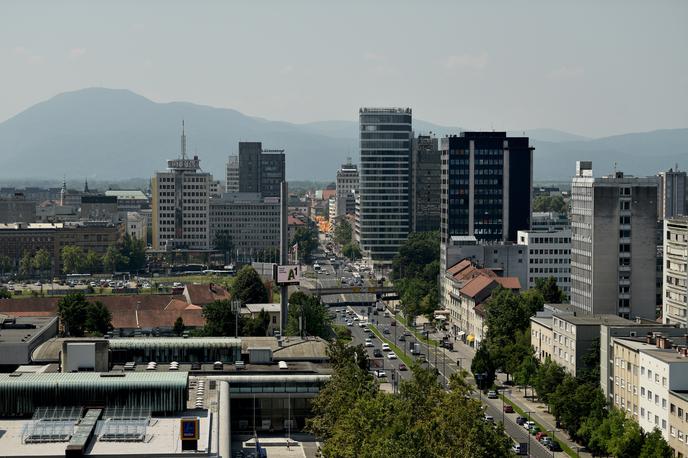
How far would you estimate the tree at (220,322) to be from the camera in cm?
11781

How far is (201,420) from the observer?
64.6m

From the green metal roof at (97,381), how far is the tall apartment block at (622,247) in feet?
179

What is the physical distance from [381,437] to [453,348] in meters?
70.1

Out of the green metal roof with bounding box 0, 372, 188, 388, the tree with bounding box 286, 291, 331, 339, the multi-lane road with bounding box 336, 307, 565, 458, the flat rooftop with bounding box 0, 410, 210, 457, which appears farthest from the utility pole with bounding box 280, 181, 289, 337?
the flat rooftop with bounding box 0, 410, 210, 457

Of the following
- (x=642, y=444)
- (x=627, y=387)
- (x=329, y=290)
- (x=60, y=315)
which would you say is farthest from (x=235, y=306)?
(x=329, y=290)

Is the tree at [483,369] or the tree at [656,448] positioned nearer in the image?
the tree at [656,448]

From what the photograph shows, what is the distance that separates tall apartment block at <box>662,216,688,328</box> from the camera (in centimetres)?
10825

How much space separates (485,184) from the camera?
7008 inches

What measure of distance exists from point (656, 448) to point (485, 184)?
10609 centimetres

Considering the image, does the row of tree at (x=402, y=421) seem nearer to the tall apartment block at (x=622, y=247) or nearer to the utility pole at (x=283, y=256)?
the utility pole at (x=283, y=256)

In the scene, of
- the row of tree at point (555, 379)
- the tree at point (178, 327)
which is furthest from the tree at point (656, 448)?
the tree at point (178, 327)

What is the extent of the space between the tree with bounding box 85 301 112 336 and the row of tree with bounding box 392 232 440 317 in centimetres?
4050

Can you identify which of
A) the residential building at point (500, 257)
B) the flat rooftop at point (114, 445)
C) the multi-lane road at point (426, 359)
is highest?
the residential building at point (500, 257)

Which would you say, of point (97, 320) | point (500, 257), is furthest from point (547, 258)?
point (97, 320)
